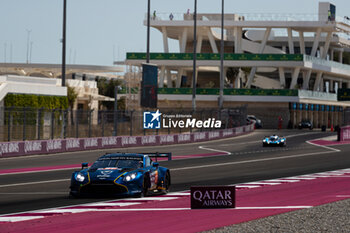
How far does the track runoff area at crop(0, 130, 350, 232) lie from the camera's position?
12711 mm

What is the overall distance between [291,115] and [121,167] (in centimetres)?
7235

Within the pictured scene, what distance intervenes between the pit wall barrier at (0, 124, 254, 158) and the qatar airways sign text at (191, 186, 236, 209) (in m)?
23.6

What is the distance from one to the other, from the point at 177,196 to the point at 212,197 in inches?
160

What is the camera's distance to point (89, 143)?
43281 mm

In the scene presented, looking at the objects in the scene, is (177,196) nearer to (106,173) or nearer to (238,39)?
(106,173)

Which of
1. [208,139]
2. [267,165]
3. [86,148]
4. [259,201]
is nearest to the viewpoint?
[259,201]

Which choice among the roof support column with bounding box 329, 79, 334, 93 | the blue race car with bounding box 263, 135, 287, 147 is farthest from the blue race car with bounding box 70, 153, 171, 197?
the roof support column with bounding box 329, 79, 334, 93

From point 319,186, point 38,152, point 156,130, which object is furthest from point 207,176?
point 156,130

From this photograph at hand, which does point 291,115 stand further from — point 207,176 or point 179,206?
point 179,206

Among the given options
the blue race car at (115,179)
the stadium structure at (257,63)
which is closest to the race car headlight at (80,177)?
the blue race car at (115,179)

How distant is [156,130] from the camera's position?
5425 centimetres

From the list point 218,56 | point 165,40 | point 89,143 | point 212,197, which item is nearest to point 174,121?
point 89,143

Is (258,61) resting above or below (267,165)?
above

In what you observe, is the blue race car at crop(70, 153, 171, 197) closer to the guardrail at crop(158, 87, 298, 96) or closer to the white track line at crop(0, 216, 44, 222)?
the white track line at crop(0, 216, 44, 222)
